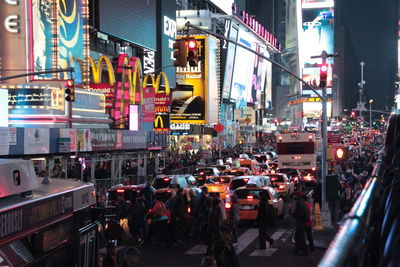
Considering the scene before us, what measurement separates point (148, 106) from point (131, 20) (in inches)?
512

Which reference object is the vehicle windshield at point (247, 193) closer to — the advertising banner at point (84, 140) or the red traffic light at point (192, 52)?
the red traffic light at point (192, 52)

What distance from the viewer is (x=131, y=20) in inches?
2363

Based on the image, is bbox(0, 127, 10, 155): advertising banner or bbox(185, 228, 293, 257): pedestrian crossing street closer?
bbox(185, 228, 293, 257): pedestrian crossing street

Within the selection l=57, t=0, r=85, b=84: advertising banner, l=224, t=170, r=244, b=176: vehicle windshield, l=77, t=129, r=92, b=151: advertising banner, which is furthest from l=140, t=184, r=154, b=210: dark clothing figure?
l=57, t=0, r=85, b=84: advertising banner

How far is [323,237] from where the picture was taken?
18.1 metres

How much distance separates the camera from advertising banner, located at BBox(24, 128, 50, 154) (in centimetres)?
2569

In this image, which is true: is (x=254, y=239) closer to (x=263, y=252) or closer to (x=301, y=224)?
(x=263, y=252)

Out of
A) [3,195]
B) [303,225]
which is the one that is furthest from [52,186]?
[303,225]

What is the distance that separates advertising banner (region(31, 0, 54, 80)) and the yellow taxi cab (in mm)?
16669

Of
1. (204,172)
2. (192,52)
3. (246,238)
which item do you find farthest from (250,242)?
(204,172)

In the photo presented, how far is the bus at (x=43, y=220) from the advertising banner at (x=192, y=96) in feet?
224

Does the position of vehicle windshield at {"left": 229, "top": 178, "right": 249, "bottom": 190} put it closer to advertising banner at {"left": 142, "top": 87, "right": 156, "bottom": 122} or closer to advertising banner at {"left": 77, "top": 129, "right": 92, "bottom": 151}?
advertising banner at {"left": 77, "top": 129, "right": 92, "bottom": 151}

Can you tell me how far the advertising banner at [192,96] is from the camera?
3012 inches

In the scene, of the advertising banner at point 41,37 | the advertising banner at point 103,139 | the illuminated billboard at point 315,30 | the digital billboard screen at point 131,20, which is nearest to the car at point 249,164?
the advertising banner at point 103,139
